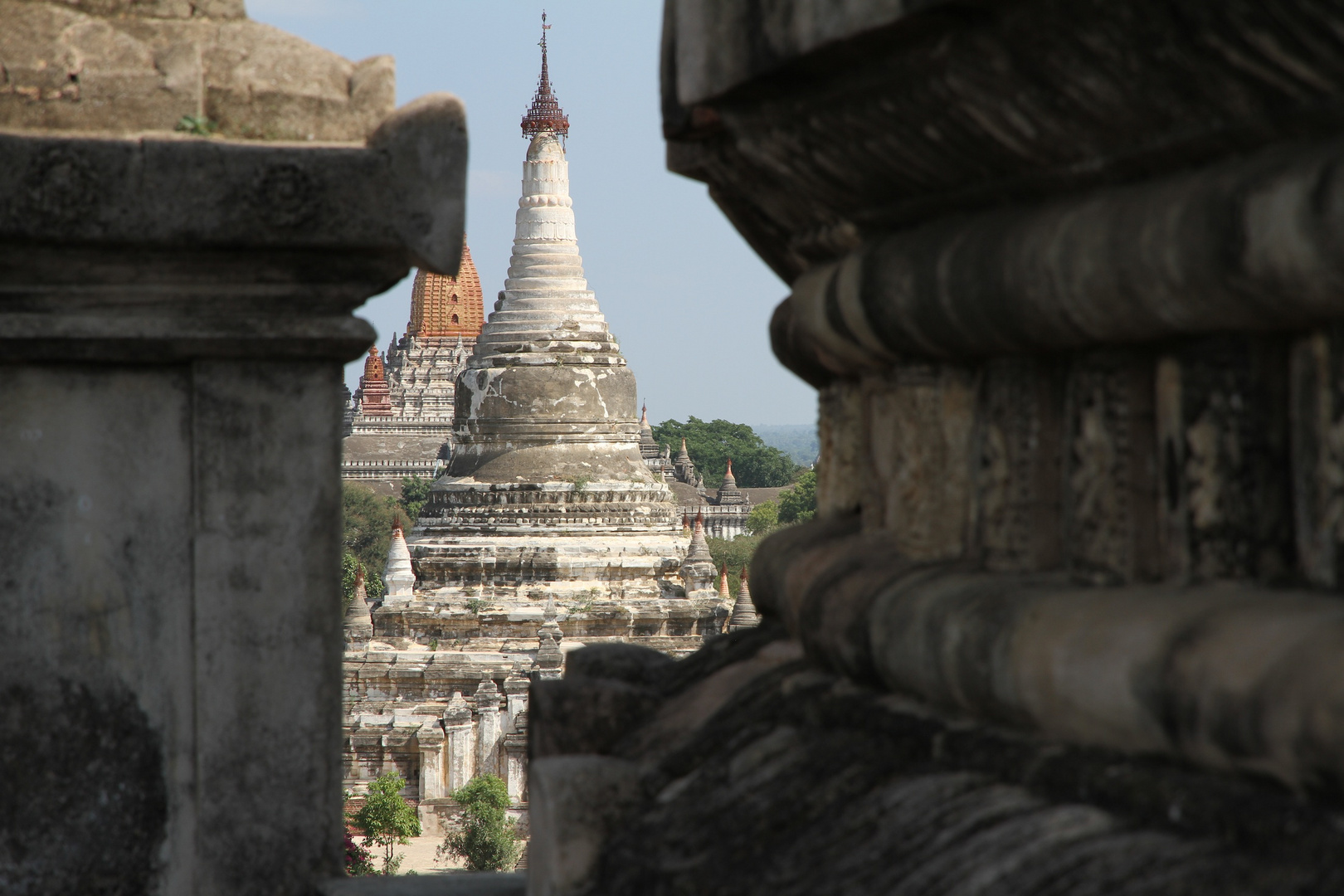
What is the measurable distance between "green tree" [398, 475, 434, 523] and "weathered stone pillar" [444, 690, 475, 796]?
3938 cm

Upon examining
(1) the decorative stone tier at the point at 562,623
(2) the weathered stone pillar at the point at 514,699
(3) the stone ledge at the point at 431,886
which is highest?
(3) the stone ledge at the point at 431,886

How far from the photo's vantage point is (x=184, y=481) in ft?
8.13

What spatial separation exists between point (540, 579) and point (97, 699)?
2295 cm

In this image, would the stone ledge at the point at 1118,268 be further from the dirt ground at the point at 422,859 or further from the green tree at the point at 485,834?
the dirt ground at the point at 422,859

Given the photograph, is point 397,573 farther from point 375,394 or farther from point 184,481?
point 375,394

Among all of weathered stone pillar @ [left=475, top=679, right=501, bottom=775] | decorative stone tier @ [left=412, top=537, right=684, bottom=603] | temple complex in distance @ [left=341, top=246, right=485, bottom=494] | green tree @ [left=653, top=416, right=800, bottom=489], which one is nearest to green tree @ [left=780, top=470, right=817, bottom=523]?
temple complex in distance @ [left=341, top=246, right=485, bottom=494]

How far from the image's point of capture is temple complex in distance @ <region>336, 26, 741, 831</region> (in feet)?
79.3

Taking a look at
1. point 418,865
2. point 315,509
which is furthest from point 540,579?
point 315,509

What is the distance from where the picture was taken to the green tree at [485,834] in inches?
602

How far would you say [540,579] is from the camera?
82.9 ft

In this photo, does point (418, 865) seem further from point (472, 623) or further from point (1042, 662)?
point (1042, 662)

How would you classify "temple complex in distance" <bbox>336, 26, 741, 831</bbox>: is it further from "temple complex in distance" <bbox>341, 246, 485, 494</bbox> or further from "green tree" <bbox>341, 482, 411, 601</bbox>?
"temple complex in distance" <bbox>341, 246, 485, 494</bbox>

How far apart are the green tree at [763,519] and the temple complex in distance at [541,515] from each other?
3130cm

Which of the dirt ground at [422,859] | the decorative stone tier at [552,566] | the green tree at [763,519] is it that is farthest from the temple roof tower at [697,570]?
the green tree at [763,519]
